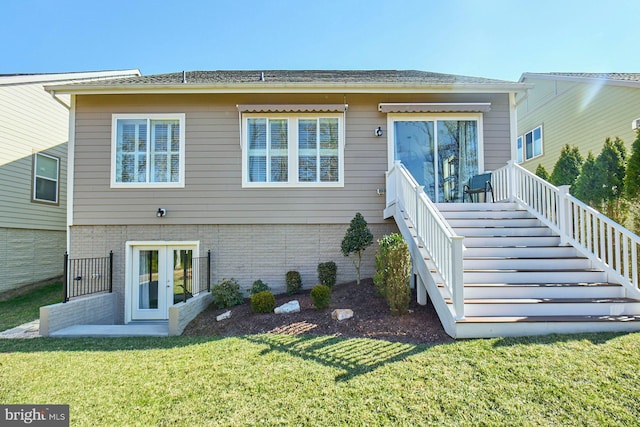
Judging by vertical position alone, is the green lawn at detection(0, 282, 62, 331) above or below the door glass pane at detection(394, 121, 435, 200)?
below

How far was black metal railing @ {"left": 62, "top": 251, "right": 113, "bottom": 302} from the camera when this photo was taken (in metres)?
7.32

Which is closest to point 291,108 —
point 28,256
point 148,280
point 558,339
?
point 148,280

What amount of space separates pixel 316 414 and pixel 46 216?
11.7 metres

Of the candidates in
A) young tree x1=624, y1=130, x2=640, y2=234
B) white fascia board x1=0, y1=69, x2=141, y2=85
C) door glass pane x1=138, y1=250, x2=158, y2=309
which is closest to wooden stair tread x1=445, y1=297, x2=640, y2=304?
young tree x1=624, y1=130, x2=640, y2=234

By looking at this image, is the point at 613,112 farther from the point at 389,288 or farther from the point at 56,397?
the point at 56,397

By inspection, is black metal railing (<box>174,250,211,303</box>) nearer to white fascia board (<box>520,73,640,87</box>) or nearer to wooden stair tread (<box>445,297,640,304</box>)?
wooden stair tread (<box>445,297,640,304</box>)

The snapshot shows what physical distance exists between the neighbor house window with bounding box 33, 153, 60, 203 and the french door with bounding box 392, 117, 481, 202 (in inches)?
429

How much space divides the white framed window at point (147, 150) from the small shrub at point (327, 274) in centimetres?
378

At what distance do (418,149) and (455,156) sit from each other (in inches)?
36.3

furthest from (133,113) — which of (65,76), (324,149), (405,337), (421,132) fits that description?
(405,337)

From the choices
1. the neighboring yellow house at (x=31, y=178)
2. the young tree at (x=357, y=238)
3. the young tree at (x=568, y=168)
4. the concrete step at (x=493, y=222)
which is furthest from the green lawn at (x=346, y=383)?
the young tree at (x=568, y=168)

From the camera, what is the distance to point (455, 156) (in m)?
7.91

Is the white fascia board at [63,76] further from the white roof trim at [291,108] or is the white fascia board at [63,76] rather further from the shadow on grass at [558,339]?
the shadow on grass at [558,339]

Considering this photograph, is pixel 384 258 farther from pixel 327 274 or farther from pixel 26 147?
pixel 26 147
